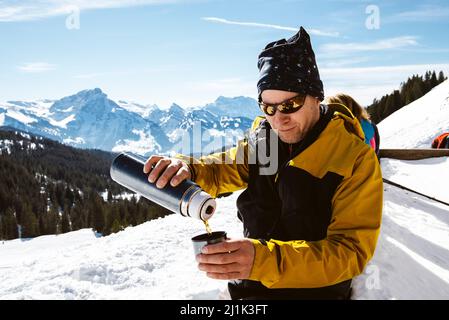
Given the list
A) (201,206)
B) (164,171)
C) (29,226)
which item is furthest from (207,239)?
(29,226)

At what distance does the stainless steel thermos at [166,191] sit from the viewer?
2.02m

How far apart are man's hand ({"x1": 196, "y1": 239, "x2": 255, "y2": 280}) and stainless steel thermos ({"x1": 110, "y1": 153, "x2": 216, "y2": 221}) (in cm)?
28

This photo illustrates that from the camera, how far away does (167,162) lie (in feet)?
7.70

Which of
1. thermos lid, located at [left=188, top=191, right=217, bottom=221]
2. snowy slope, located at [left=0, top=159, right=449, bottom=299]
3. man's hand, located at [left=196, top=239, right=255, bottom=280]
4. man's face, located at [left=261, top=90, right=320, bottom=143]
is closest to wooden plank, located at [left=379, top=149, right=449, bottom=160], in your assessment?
snowy slope, located at [left=0, top=159, right=449, bottom=299]


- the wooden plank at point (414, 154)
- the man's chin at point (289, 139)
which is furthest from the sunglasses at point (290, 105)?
the wooden plank at point (414, 154)

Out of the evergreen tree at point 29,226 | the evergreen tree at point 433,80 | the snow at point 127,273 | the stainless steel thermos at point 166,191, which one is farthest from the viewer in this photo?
the evergreen tree at point 29,226

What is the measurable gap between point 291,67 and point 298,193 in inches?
28.4

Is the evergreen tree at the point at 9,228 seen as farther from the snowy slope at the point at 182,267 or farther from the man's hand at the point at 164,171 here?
the man's hand at the point at 164,171

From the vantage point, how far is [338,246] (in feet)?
6.60

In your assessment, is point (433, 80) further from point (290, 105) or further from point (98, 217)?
point (98, 217)

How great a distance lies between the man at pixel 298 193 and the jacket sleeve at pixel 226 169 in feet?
0.09

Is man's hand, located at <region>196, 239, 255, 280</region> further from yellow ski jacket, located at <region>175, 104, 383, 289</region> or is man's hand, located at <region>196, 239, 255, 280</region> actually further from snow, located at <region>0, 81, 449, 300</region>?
snow, located at <region>0, 81, 449, 300</region>
